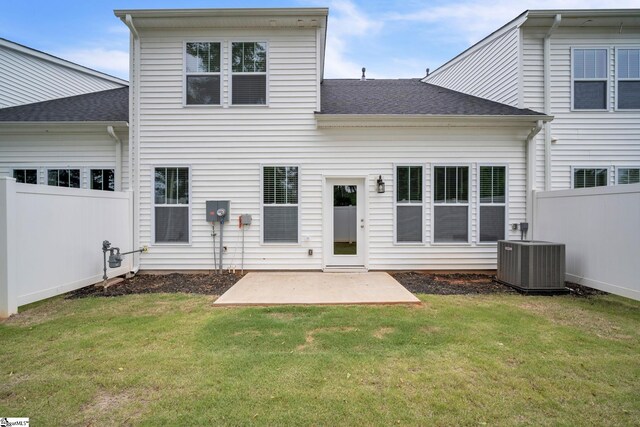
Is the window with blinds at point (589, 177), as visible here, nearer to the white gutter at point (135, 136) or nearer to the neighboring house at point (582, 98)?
the neighboring house at point (582, 98)

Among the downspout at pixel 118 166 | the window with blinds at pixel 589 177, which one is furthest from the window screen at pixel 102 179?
the window with blinds at pixel 589 177

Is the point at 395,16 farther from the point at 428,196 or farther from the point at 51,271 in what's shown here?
the point at 51,271

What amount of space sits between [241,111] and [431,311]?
18.5 feet

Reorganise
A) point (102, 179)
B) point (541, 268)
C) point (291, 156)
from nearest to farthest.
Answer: point (541, 268), point (291, 156), point (102, 179)

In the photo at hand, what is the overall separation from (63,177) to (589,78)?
41.0ft

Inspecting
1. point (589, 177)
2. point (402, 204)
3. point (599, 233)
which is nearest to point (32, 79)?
point (402, 204)

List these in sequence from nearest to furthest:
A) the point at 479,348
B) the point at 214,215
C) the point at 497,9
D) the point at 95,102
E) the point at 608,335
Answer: the point at 479,348, the point at 608,335, the point at 214,215, the point at 95,102, the point at 497,9

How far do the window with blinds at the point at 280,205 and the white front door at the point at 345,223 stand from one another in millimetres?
777

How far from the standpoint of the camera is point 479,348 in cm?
326

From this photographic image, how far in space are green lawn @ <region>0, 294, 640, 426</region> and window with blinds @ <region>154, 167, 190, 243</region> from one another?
2597 millimetres

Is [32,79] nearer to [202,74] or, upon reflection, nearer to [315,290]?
[202,74]

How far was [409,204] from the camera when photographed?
7.02 m

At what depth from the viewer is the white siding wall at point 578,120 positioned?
713cm

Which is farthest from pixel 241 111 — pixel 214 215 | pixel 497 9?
pixel 497 9
